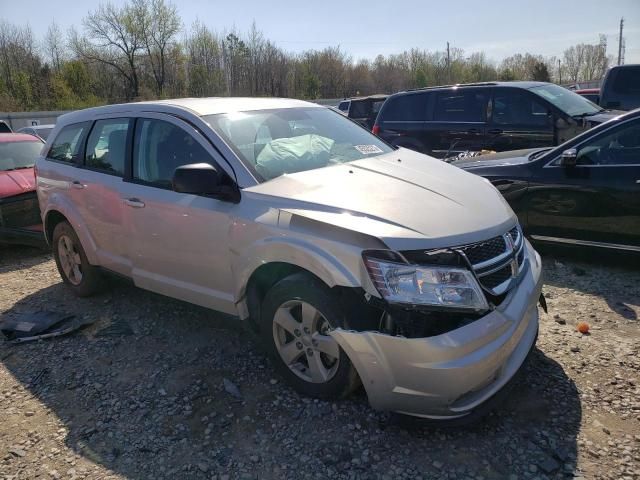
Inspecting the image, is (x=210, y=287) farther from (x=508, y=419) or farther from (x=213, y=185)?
(x=508, y=419)

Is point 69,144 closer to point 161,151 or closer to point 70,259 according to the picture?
point 70,259

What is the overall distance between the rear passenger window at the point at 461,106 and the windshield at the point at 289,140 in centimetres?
432

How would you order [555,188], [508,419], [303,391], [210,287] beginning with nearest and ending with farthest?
[508,419]
[303,391]
[210,287]
[555,188]

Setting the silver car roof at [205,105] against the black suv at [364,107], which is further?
the black suv at [364,107]

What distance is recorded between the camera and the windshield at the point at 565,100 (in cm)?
728

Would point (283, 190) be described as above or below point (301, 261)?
above

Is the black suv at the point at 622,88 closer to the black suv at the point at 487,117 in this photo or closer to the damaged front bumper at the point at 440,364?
the black suv at the point at 487,117

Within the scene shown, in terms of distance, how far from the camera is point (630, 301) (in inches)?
158

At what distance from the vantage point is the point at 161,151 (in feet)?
12.1

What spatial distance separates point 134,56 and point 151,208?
156ft

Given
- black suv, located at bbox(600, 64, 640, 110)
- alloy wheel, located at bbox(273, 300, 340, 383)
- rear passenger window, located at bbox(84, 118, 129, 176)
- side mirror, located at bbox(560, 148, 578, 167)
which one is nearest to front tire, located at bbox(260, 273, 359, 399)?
alloy wheel, located at bbox(273, 300, 340, 383)

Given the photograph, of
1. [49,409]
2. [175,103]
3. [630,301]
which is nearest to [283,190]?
[175,103]

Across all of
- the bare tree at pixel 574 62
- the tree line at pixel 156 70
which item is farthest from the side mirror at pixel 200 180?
the bare tree at pixel 574 62

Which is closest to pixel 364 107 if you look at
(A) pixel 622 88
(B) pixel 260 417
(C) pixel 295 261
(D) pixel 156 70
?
(A) pixel 622 88
